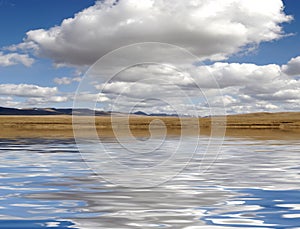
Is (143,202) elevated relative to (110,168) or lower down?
lower down

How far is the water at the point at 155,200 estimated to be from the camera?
12.2m

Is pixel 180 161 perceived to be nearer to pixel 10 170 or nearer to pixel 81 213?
pixel 10 170

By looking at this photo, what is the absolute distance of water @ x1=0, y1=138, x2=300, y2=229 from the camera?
12242 millimetres

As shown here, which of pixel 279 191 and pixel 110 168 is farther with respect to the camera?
pixel 110 168

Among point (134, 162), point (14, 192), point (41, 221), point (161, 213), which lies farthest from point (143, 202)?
point (134, 162)

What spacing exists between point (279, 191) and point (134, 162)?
12685mm

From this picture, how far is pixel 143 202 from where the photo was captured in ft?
48.9

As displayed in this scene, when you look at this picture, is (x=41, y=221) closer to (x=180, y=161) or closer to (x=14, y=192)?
(x=14, y=192)

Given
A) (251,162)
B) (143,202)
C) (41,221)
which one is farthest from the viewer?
(251,162)

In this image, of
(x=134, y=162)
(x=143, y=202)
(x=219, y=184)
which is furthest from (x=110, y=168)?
(x=143, y=202)

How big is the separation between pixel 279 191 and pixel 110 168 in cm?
1033

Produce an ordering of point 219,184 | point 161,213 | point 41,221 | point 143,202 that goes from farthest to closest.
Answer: point 219,184, point 143,202, point 161,213, point 41,221

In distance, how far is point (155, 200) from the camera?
15.2 meters

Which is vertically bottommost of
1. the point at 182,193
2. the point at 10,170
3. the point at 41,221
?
the point at 41,221
